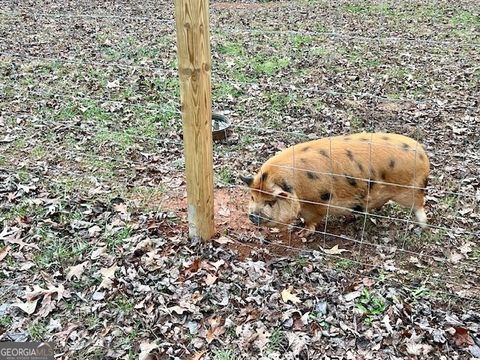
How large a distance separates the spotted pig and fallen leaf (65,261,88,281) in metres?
1.66

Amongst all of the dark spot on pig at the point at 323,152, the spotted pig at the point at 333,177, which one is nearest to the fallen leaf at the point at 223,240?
the spotted pig at the point at 333,177

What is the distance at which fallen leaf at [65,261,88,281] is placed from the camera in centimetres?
434

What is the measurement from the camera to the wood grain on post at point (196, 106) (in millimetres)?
3664

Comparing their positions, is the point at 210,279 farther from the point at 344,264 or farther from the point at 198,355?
the point at 344,264

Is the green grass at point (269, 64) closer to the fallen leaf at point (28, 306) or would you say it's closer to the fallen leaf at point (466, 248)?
the fallen leaf at point (466, 248)

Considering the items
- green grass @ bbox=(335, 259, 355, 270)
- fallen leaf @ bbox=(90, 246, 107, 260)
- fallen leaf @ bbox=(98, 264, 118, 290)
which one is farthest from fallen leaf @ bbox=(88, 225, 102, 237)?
green grass @ bbox=(335, 259, 355, 270)

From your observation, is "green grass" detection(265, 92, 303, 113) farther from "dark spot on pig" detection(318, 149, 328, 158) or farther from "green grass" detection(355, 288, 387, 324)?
"green grass" detection(355, 288, 387, 324)

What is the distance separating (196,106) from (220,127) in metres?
3.23

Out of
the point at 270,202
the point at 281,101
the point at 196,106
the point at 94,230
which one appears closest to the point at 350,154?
the point at 270,202

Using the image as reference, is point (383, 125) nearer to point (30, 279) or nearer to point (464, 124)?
point (464, 124)

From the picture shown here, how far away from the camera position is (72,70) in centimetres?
982

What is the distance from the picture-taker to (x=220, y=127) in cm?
719

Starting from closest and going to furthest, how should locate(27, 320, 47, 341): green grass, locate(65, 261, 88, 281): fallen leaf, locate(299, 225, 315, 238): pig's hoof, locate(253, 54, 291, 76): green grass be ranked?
locate(27, 320, 47, 341): green grass < locate(65, 261, 88, 281): fallen leaf < locate(299, 225, 315, 238): pig's hoof < locate(253, 54, 291, 76): green grass

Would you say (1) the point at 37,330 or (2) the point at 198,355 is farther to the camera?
(1) the point at 37,330
